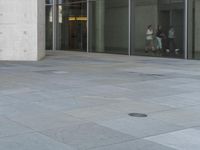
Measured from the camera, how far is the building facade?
Answer: 75.7 feet

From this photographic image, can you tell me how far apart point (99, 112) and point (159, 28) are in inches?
693

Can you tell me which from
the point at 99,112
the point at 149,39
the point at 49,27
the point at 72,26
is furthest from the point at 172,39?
the point at 99,112

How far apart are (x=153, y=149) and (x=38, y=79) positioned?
8.75 metres

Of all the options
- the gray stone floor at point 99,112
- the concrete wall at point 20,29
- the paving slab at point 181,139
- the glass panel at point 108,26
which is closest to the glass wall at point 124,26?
the glass panel at point 108,26

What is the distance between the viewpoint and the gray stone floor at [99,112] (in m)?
6.35

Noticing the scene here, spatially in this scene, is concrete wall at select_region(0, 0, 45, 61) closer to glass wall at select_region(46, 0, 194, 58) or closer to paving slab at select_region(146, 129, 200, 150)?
glass wall at select_region(46, 0, 194, 58)

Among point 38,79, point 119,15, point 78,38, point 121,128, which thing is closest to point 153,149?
point 121,128

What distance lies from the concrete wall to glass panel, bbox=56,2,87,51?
8.87 metres

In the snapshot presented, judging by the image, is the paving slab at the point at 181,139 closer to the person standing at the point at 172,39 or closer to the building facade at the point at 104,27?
the building facade at the point at 104,27

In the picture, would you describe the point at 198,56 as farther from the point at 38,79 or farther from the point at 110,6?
the point at 38,79

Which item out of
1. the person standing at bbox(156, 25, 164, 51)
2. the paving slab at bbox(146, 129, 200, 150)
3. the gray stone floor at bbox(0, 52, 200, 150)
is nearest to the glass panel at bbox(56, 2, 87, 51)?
the person standing at bbox(156, 25, 164, 51)

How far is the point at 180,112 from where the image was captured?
8.64m

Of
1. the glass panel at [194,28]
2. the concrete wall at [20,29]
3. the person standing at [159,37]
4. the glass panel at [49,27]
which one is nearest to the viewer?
the glass panel at [194,28]

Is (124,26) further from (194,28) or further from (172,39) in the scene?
(194,28)
